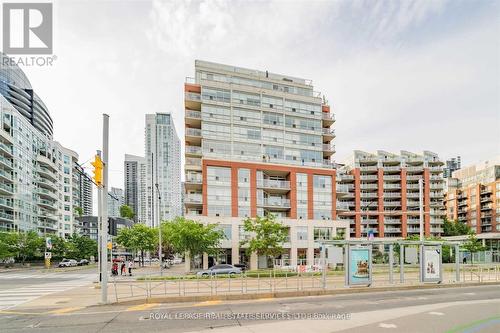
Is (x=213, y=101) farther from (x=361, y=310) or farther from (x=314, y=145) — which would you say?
(x=361, y=310)

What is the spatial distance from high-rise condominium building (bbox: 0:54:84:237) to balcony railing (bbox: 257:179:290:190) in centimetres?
2758

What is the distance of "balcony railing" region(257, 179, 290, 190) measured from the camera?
56919 millimetres

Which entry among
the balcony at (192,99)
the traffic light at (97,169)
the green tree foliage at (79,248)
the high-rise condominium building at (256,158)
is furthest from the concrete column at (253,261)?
the green tree foliage at (79,248)

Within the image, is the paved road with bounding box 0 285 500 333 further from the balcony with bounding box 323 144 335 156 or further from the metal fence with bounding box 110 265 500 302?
the balcony with bounding box 323 144 335 156

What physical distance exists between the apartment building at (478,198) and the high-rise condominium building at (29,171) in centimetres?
10778

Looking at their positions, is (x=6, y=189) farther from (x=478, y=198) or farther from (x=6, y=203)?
(x=478, y=198)

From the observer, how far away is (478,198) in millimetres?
114250

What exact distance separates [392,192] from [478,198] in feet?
114

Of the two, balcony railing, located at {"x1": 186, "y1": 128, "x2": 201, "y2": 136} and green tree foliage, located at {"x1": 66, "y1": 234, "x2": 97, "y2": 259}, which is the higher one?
balcony railing, located at {"x1": 186, "y1": 128, "x2": 201, "y2": 136}

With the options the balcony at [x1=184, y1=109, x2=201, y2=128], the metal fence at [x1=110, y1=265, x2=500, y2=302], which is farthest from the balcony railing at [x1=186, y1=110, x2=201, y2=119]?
the metal fence at [x1=110, y1=265, x2=500, y2=302]

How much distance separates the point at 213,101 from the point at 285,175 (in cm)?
1551

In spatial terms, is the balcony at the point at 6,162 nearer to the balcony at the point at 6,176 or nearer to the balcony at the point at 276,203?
the balcony at the point at 6,176

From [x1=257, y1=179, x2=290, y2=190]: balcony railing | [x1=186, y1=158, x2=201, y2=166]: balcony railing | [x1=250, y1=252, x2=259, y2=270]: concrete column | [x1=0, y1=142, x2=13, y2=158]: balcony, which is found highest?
[x1=0, y1=142, x2=13, y2=158]: balcony

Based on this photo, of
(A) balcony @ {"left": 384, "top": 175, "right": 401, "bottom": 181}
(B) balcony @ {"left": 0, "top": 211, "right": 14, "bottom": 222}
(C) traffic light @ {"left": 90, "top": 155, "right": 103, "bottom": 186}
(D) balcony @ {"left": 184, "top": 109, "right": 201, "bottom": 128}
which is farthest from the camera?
(A) balcony @ {"left": 384, "top": 175, "right": 401, "bottom": 181}
